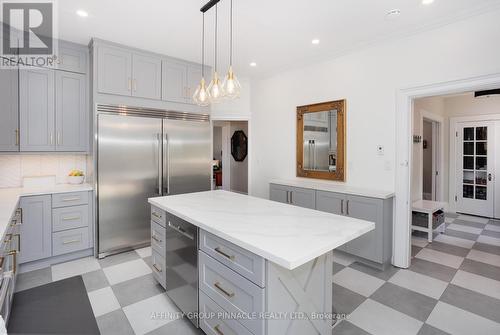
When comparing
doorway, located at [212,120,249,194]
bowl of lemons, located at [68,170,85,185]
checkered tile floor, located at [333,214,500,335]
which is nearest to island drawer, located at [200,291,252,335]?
checkered tile floor, located at [333,214,500,335]

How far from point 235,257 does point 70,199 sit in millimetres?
2648

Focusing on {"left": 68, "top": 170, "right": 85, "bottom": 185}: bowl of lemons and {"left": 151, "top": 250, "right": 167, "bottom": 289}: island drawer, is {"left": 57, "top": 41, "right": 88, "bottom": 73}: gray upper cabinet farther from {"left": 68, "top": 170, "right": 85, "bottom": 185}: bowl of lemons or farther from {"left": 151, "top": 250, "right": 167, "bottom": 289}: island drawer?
{"left": 151, "top": 250, "right": 167, "bottom": 289}: island drawer

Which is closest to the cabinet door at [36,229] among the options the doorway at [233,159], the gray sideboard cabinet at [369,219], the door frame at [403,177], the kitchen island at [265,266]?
the kitchen island at [265,266]

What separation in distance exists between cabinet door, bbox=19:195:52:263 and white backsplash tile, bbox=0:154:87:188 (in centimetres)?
69

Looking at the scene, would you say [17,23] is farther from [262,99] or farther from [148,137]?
[262,99]

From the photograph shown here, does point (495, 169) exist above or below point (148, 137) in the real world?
below

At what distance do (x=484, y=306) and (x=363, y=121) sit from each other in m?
2.24

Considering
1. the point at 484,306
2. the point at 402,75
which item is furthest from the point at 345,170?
the point at 484,306

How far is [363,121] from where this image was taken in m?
3.39

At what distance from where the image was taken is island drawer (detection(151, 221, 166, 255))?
2348mm

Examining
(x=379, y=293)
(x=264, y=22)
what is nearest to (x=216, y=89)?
(x=264, y=22)

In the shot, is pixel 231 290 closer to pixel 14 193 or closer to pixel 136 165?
pixel 136 165

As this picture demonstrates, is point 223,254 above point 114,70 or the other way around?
the other way around

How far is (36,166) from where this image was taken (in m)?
3.42
